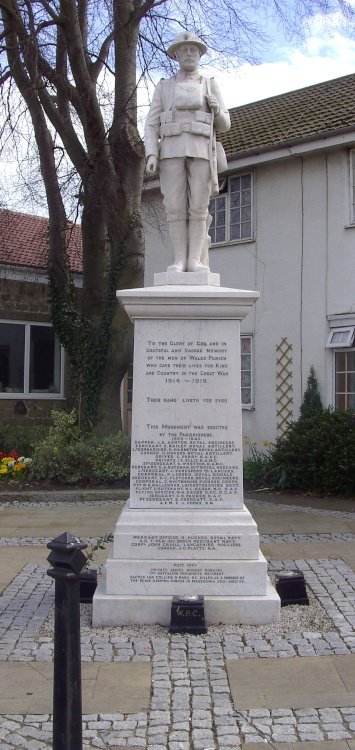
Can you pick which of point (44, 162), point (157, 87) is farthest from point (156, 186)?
point (157, 87)

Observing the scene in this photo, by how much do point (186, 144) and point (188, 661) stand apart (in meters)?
3.69

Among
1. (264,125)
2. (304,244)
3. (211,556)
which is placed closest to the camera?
(211,556)

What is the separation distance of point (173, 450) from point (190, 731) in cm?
222

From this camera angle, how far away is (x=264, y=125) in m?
17.3

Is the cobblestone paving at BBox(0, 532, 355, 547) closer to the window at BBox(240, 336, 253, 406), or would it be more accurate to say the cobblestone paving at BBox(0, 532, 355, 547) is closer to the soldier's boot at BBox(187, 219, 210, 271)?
the soldier's boot at BBox(187, 219, 210, 271)

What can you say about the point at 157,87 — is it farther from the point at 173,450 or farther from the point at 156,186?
the point at 156,186

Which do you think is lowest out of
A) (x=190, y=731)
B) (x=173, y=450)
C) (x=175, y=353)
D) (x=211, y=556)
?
(x=190, y=731)

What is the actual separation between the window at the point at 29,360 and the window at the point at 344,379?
7316 millimetres

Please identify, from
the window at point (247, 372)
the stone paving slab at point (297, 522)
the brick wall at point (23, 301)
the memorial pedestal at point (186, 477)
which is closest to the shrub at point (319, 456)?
the stone paving slab at point (297, 522)

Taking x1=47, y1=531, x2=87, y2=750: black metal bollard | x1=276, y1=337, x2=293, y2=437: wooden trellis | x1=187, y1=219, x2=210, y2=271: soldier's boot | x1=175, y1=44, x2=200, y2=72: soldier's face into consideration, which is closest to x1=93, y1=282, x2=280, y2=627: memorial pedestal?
x1=187, y1=219, x2=210, y2=271: soldier's boot

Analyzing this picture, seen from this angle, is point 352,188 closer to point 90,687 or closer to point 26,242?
point 26,242

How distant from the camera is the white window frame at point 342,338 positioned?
47.3 ft

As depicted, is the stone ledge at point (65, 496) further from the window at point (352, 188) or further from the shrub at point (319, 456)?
the window at point (352, 188)

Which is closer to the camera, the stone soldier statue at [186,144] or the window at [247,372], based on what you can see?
the stone soldier statue at [186,144]
